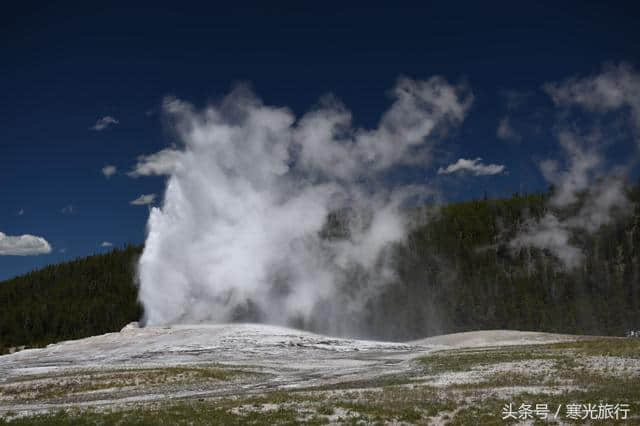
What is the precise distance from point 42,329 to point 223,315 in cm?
5916

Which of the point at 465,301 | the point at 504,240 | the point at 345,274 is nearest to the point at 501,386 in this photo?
the point at 345,274

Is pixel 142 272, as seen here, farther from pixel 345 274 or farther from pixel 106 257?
pixel 106 257

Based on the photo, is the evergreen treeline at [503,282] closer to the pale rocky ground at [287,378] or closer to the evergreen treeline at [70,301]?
the pale rocky ground at [287,378]

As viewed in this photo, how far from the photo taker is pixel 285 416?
2238 cm

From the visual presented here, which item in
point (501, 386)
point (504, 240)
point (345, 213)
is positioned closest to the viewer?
point (501, 386)

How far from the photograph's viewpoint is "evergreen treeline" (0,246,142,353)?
438 feet

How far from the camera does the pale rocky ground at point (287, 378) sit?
1023 inches

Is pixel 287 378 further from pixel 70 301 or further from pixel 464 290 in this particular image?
pixel 70 301

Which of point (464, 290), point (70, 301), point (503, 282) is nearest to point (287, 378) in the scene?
point (464, 290)

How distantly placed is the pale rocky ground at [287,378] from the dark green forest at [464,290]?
166ft

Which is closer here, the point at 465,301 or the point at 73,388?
the point at 73,388

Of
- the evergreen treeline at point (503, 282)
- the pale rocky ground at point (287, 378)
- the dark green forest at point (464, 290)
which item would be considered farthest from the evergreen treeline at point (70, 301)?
the evergreen treeline at point (503, 282)

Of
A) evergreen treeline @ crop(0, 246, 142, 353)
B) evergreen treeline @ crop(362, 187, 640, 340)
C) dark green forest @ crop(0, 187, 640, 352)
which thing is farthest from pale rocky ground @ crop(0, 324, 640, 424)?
evergreen treeline @ crop(0, 246, 142, 353)

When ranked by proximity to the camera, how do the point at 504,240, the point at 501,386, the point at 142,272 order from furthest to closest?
the point at 504,240
the point at 142,272
the point at 501,386
